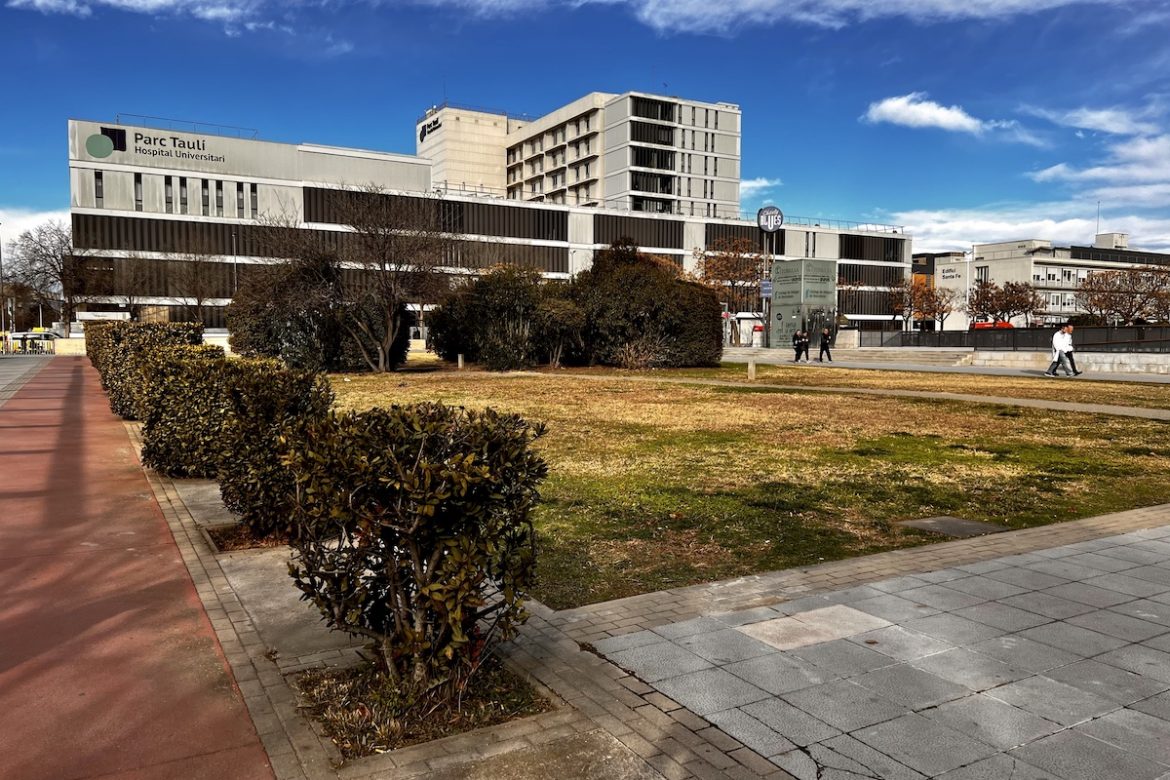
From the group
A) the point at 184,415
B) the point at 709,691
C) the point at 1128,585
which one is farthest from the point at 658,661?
the point at 184,415

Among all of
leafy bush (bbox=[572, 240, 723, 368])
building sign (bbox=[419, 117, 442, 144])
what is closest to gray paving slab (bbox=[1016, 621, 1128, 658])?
leafy bush (bbox=[572, 240, 723, 368])

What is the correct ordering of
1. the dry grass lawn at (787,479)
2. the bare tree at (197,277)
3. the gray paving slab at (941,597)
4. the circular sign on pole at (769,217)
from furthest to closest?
A: the bare tree at (197,277) → the circular sign on pole at (769,217) → the dry grass lawn at (787,479) → the gray paving slab at (941,597)

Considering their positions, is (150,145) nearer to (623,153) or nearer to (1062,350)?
(623,153)

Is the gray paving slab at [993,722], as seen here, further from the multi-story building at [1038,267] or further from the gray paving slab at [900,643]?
the multi-story building at [1038,267]

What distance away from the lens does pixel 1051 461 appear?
35.4 feet

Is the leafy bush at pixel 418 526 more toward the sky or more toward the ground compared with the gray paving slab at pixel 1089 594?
more toward the sky

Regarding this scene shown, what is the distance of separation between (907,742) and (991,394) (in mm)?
19737

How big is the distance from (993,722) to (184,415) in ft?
26.6

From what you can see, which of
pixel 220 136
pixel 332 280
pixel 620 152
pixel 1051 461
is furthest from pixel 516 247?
→ pixel 1051 461

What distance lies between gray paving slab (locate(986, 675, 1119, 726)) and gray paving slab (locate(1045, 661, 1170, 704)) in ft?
0.21

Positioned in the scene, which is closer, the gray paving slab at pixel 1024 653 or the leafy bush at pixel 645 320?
the gray paving slab at pixel 1024 653

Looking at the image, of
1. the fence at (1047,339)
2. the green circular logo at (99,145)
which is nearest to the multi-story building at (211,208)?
the green circular logo at (99,145)

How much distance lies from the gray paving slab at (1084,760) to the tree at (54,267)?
66939mm

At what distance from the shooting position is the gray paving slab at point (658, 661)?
13.4ft
